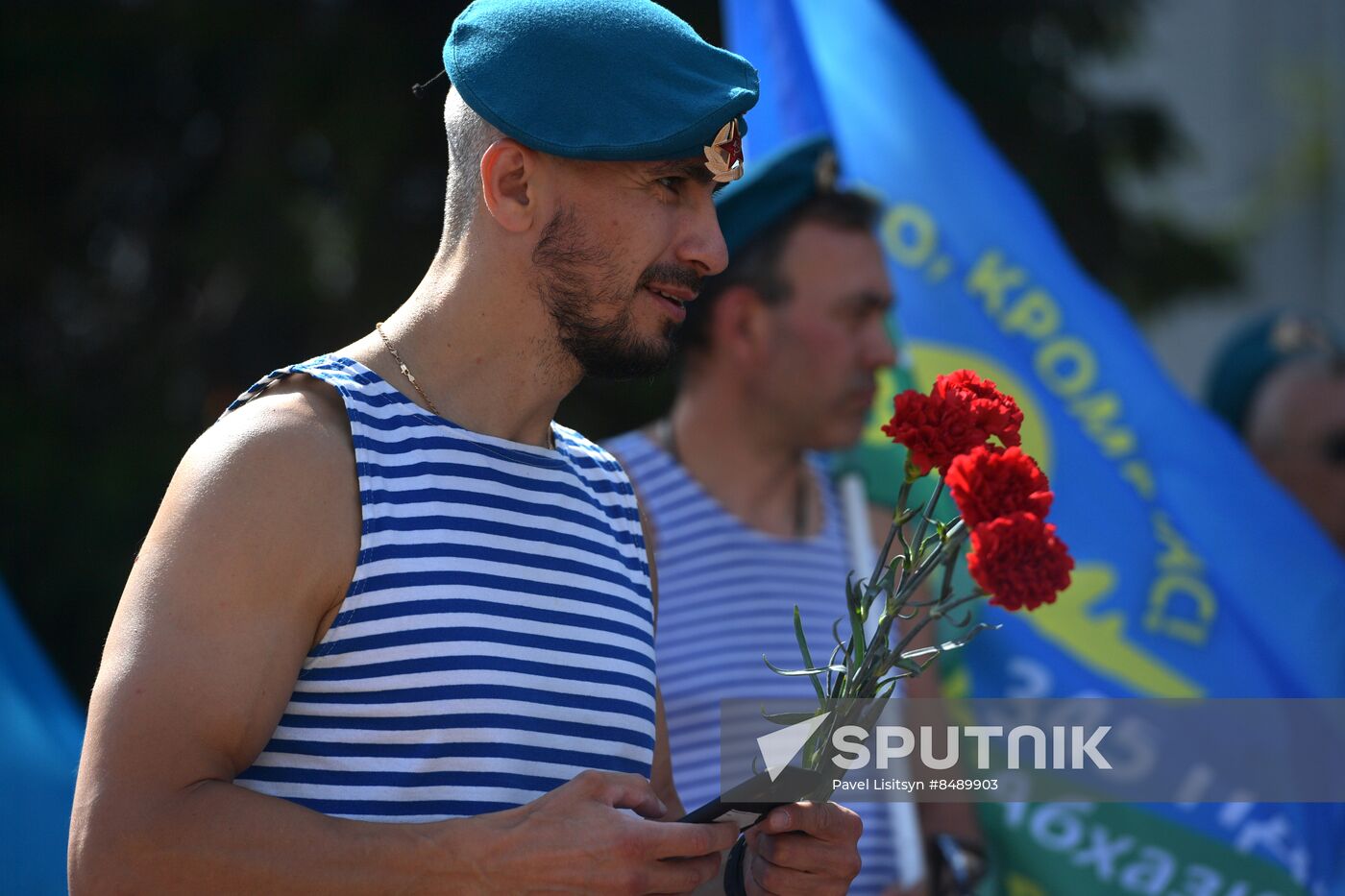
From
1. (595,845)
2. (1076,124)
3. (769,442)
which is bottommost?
(1076,124)

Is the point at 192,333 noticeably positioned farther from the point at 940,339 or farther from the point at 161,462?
the point at 940,339

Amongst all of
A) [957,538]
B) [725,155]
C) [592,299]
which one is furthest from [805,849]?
[725,155]

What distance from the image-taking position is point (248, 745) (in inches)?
63.3

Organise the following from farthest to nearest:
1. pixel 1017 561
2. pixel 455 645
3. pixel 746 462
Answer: pixel 746 462, pixel 455 645, pixel 1017 561

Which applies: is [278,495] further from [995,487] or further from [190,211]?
[190,211]

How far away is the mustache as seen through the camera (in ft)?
6.19

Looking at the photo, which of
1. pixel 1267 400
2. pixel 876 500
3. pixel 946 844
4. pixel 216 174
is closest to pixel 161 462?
pixel 216 174

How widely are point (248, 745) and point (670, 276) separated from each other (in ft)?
2.39

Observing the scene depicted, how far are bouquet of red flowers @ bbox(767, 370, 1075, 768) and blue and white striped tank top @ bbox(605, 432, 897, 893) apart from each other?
47.8 inches

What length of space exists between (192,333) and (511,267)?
13.5 feet

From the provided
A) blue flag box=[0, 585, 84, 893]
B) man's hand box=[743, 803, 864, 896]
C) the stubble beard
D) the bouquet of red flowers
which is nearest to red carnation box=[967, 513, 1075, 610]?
the bouquet of red flowers

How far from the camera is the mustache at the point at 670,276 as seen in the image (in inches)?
74.3

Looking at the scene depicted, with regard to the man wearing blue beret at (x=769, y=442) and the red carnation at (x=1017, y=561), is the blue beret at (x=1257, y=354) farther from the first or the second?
the red carnation at (x=1017, y=561)

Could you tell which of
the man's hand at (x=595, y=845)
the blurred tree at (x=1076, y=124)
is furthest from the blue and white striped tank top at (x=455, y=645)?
the blurred tree at (x=1076, y=124)
